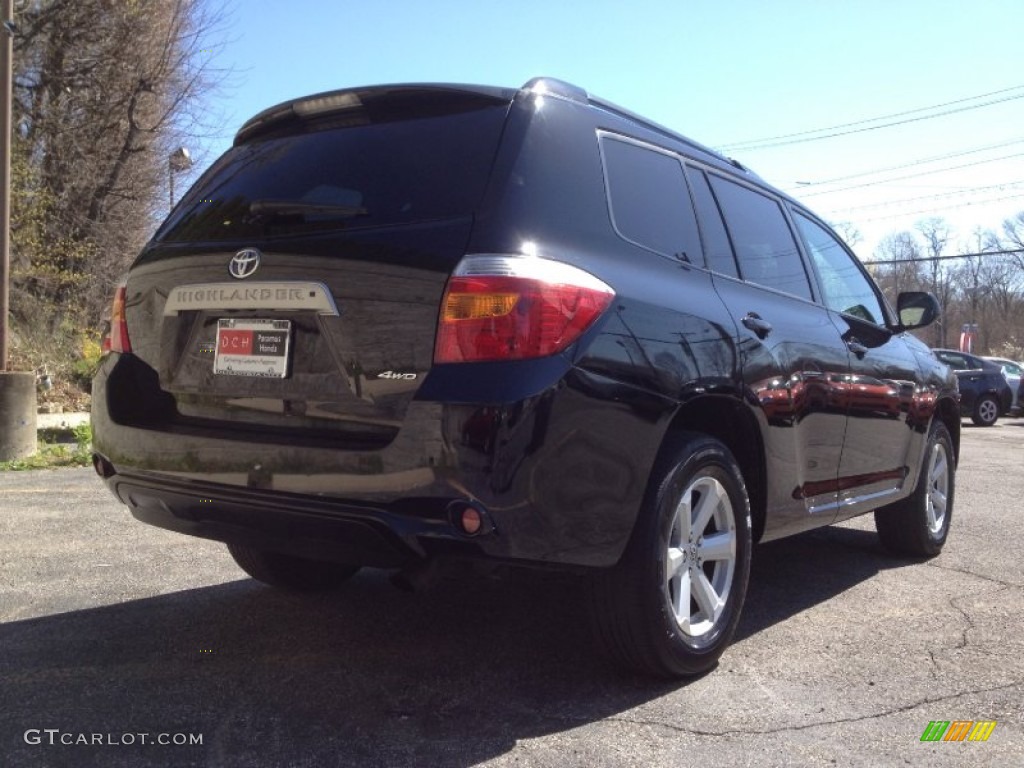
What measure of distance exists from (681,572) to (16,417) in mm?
7409

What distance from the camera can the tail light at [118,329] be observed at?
3.22m

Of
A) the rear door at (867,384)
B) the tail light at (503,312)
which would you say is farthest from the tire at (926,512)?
the tail light at (503,312)

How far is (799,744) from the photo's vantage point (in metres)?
2.62

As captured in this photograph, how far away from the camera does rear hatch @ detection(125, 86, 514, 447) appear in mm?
2582

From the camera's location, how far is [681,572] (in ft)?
9.95

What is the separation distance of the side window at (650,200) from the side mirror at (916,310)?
7.62 feet

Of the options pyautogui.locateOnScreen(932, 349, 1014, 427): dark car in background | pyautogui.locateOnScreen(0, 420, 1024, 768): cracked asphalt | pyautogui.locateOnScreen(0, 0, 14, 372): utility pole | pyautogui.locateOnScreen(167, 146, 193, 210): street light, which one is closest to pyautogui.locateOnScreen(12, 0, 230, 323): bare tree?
pyautogui.locateOnScreen(167, 146, 193, 210): street light

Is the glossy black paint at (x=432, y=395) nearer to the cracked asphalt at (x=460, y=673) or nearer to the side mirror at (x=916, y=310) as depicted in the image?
the cracked asphalt at (x=460, y=673)

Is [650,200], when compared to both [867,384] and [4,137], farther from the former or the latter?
[4,137]

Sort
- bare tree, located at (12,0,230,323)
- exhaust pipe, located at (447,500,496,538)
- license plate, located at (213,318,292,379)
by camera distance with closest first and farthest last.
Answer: exhaust pipe, located at (447,500,496,538), license plate, located at (213,318,292,379), bare tree, located at (12,0,230,323)

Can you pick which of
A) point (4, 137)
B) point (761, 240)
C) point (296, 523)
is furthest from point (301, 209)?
point (4, 137)

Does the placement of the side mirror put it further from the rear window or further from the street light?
the street light
